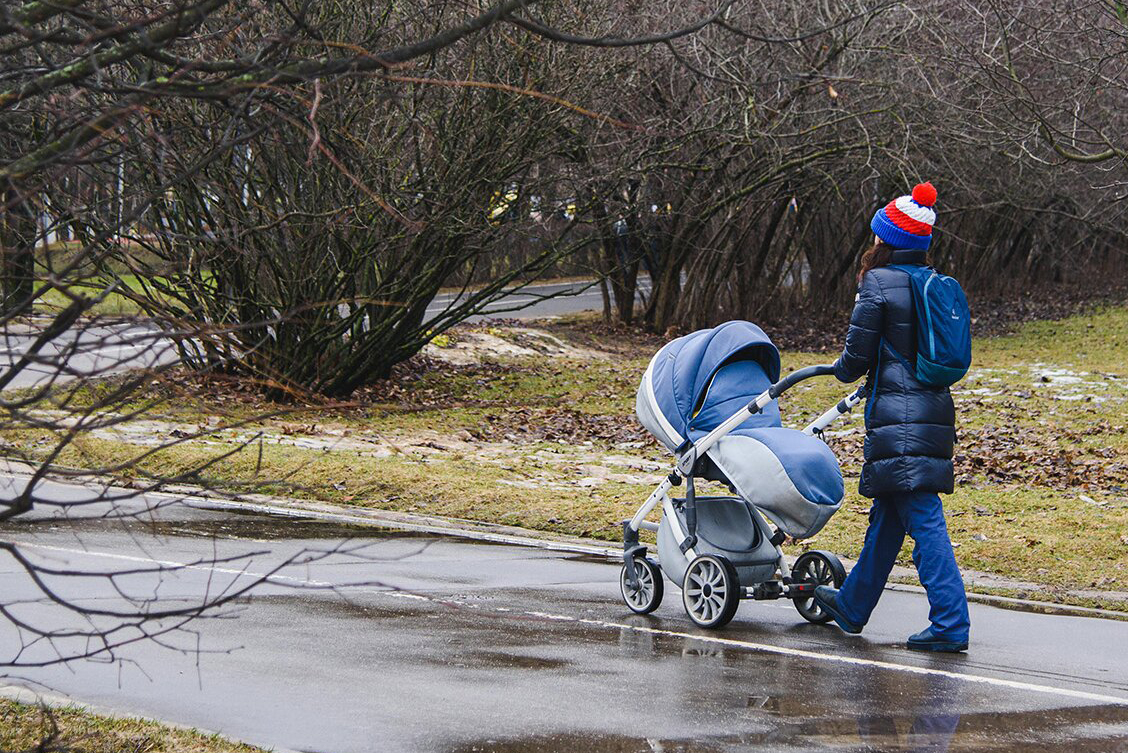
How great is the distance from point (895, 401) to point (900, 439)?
21cm

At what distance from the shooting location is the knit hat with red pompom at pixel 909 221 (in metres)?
7.89

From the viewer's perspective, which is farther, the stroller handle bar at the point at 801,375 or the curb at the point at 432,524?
the curb at the point at 432,524

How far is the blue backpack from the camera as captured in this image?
7.65 m

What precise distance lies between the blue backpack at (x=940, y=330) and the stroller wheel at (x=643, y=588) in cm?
203

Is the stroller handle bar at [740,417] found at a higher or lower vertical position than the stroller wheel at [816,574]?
higher

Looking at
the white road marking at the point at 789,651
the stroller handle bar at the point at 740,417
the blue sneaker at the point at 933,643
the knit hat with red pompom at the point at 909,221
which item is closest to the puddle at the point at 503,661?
the white road marking at the point at 789,651

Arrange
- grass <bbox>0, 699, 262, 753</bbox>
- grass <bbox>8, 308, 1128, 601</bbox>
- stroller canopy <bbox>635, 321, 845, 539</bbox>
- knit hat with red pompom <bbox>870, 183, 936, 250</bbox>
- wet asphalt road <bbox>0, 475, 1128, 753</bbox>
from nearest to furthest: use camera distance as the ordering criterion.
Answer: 1. grass <bbox>0, 699, 262, 753</bbox>
2. wet asphalt road <bbox>0, 475, 1128, 753</bbox>
3. stroller canopy <bbox>635, 321, 845, 539</bbox>
4. knit hat with red pompom <bbox>870, 183, 936, 250</bbox>
5. grass <bbox>8, 308, 1128, 601</bbox>

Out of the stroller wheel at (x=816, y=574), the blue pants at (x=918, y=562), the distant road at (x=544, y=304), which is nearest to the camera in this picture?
the blue pants at (x=918, y=562)

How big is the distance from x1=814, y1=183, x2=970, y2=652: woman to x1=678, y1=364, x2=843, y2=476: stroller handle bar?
0.20 m

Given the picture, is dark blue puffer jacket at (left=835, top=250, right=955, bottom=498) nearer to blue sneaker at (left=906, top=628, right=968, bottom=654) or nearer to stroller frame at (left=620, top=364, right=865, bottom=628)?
stroller frame at (left=620, top=364, right=865, bottom=628)

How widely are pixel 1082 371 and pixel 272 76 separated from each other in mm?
23491

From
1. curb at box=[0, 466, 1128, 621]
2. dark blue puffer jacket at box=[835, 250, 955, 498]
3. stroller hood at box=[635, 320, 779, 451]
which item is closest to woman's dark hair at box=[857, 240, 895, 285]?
dark blue puffer jacket at box=[835, 250, 955, 498]

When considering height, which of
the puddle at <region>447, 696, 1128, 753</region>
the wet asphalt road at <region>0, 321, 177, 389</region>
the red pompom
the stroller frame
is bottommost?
the puddle at <region>447, 696, 1128, 753</region>

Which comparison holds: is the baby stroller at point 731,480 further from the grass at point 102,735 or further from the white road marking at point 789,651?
the grass at point 102,735
